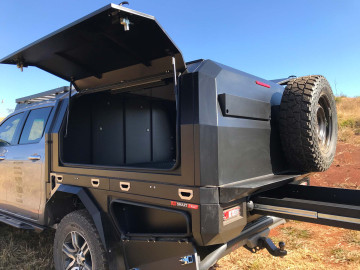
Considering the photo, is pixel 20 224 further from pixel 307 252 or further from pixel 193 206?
pixel 307 252

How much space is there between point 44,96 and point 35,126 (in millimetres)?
564

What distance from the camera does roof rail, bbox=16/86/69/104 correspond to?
150 inches

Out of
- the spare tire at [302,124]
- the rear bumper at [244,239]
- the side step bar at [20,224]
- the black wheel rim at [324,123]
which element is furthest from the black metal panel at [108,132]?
the black wheel rim at [324,123]

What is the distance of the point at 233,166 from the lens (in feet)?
7.23

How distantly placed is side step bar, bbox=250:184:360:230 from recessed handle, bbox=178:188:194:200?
2.11 feet

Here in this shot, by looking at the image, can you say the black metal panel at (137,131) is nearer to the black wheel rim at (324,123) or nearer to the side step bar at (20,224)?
the side step bar at (20,224)

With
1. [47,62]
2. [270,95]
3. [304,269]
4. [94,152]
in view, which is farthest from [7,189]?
[304,269]

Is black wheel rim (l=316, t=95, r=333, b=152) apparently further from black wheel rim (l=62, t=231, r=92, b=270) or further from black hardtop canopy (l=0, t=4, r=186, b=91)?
black wheel rim (l=62, t=231, r=92, b=270)

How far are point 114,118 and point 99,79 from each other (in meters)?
0.96

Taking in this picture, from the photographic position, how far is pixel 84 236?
2691mm

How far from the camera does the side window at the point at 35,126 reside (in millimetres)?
3668

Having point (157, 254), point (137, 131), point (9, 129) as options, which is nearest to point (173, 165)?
point (157, 254)

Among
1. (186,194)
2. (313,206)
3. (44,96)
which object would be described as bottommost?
(313,206)

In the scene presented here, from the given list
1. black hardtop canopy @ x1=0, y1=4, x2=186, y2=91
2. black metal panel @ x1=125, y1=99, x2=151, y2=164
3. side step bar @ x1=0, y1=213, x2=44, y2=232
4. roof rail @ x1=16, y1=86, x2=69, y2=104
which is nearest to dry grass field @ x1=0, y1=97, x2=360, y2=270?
side step bar @ x1=0, y1=213, x2=44, y2=232
